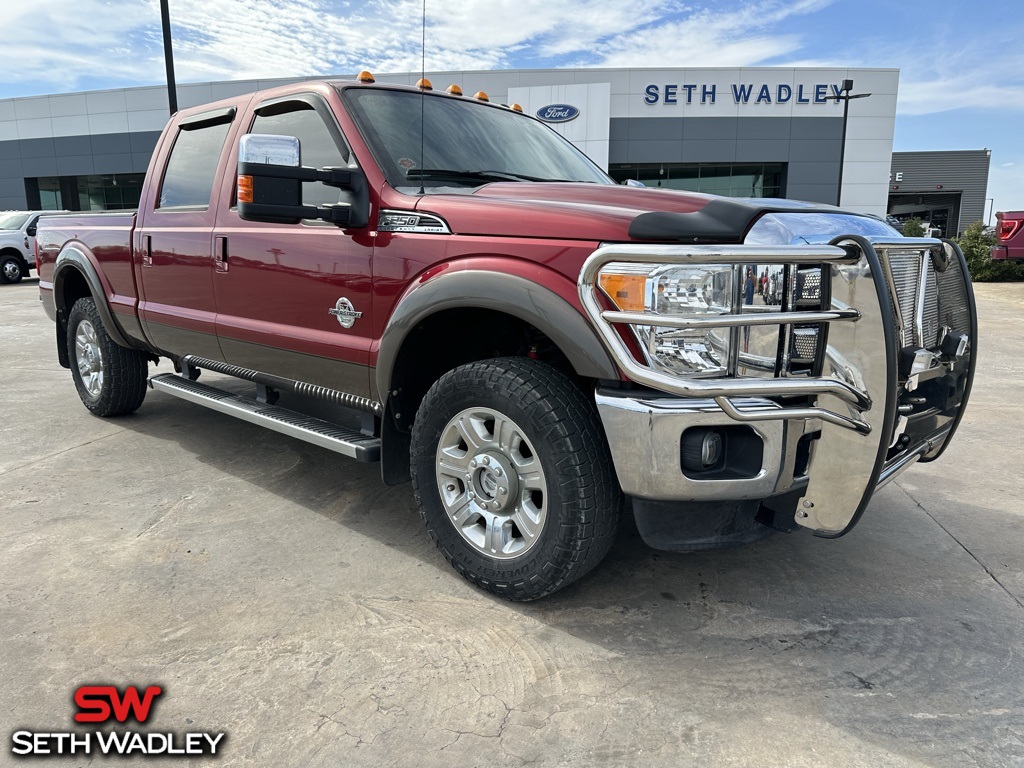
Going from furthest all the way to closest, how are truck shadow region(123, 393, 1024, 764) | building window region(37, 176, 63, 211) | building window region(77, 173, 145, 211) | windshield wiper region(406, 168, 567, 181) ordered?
building window region(37, 176, 63, 211) → building window region(77, 173, 145, 211) → windshield wiper region(406, 168, 567, 181) → truck shadow region(123, 393, 1024, 764)

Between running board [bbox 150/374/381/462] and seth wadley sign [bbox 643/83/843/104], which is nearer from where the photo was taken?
running board [bbox 150/374/381/462]

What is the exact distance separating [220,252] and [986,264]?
62.0 feet

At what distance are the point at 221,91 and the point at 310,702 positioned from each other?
33666 mm

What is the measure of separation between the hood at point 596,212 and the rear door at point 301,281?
534 mm

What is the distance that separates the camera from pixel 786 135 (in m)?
28.9

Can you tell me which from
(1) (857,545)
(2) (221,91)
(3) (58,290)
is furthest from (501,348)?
(2) (221,91)

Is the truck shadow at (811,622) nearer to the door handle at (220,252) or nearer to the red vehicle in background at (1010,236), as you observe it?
the door handle at (220,252)

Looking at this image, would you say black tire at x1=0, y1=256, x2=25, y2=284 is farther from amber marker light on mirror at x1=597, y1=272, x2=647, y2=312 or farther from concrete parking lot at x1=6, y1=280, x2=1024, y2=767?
amber marker light on mirror at x1=597, y1=272, x2=647, y2=312

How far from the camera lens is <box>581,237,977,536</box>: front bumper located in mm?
2061

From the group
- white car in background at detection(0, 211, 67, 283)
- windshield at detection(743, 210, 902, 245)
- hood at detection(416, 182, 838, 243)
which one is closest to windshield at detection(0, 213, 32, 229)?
white car in background at detection(0, 211, 67, 283)

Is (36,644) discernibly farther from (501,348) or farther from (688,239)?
(688,239)

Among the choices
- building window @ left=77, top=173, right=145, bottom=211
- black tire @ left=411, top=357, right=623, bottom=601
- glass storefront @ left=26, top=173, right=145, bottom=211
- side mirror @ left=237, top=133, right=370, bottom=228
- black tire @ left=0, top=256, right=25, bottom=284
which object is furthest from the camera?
glass storefront @ left=26, top=173, right=145, bottom=211

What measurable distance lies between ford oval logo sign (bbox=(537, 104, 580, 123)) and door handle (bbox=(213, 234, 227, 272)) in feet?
86.7

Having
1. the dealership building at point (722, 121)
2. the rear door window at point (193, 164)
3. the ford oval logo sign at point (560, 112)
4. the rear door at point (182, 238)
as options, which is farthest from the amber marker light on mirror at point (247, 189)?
the ford oval logo sign at point (560, 112)
